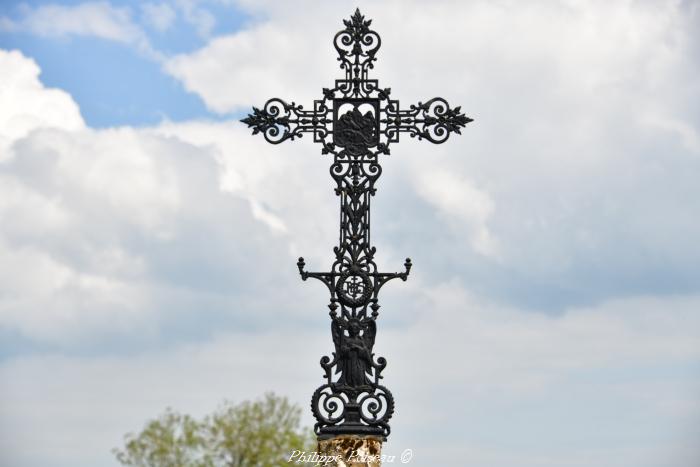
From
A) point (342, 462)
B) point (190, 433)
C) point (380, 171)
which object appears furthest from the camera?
point (190, 433)

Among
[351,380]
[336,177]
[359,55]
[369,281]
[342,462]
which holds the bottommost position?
[342,462]

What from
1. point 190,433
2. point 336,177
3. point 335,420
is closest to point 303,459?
point 335,420

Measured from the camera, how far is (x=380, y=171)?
13.2 meters

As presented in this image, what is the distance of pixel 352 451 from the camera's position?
12430 mm

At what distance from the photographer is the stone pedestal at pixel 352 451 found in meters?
12.4

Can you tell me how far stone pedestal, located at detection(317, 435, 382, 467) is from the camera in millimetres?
12406

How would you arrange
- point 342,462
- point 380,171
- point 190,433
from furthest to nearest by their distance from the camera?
point 190,433 → point 380,171 → point 342,462

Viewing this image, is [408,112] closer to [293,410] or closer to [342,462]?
[342,462]

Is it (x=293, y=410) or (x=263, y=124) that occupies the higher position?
(x=293, y=410)

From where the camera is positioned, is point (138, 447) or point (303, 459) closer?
point (303, 459)

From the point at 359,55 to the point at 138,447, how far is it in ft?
50.6

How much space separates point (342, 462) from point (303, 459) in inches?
63.2

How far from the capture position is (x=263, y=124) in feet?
44.3

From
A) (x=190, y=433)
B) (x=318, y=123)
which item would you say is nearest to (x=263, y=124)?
(x=318, y=123)
